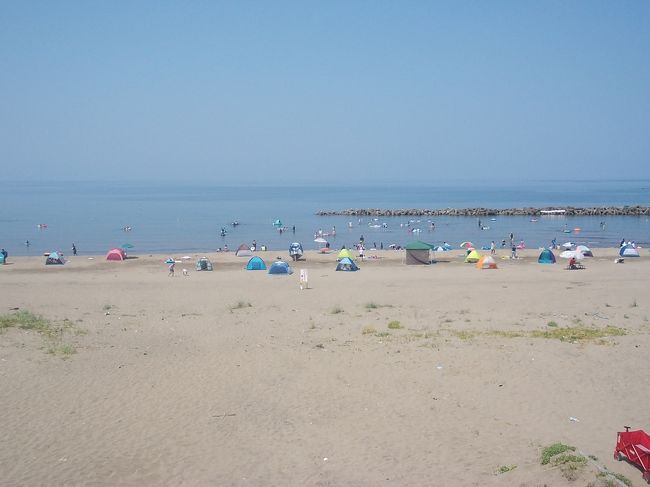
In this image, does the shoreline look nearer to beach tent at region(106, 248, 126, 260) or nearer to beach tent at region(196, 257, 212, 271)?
beach tent at region(106, 248, 126, 260)

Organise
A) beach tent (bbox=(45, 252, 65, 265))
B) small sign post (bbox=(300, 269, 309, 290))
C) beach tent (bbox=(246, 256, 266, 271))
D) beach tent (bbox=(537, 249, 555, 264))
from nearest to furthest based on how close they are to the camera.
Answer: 1. small sign post (bbox=(300, 269, 309, 290))
2. beach tent (bbox=(246, 256, 266, 271))
3. beach tent (bbox=(537, 249, 555, 264))
4. beach tent (bbox=(45, 252, 65, 265))

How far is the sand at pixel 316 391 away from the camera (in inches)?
358

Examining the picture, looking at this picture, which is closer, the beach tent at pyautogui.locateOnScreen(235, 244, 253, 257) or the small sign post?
the small sign post

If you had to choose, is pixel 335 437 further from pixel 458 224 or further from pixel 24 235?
pixel 458 224

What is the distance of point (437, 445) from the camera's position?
9.75 metres

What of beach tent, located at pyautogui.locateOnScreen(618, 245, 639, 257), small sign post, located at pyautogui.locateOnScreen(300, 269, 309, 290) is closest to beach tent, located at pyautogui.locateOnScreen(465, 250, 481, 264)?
beach tent, located at pyautogui.locateOnScreen(618, 245, 639, 257)

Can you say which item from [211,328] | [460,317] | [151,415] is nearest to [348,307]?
[460,317]

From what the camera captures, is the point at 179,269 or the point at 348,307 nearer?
the point at 348,307

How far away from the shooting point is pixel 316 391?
12.3m

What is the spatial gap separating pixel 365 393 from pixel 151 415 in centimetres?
402

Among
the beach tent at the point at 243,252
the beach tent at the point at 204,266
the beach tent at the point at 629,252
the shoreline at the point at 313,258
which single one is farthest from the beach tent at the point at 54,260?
the beach tent at the point at 629,252

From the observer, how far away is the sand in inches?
358

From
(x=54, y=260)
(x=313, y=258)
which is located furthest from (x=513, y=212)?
(x=54, y=260)

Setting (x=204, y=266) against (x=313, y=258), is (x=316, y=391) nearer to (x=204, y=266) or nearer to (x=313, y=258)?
(x=204, y=266)
